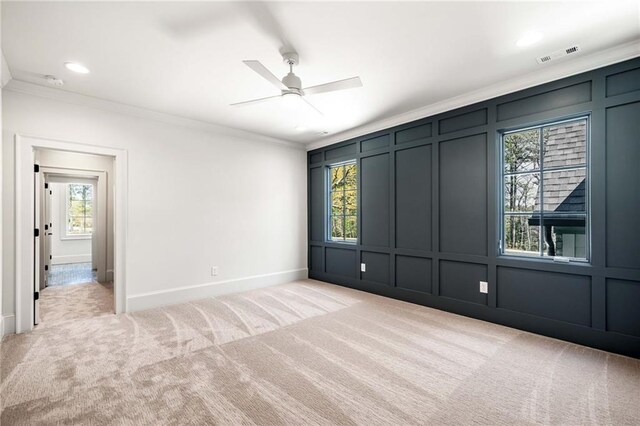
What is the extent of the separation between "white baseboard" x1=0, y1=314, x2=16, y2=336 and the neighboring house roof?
18.7 ft

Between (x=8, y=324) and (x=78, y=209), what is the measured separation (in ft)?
21.5

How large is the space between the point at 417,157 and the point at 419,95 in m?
0.88

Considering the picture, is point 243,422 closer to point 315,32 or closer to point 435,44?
point 315,32

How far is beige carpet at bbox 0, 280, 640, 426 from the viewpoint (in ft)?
6.09

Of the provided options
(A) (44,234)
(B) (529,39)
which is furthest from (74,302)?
(B) (529,39)

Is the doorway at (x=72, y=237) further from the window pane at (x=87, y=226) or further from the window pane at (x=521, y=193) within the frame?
the window pane at (x=521, y=193)

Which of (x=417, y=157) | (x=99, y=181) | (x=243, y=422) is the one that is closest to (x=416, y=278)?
(x=417, y=157)

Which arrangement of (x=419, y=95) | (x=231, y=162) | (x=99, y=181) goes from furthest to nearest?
(x=99, y=181)
(x=231, y=162)
(x=419, y=95)

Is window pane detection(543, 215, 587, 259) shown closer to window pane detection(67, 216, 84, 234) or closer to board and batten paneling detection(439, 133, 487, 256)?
board and batten paneling detection(439, 133, 487, 256)

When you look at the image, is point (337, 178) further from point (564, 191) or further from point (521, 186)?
point (564, 191)

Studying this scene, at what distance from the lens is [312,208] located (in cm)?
589

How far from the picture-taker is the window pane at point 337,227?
548 cm

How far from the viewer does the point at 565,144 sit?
3.05 metres

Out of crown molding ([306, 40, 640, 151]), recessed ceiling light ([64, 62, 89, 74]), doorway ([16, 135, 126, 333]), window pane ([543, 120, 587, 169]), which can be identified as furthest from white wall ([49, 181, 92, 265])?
window pane ([543, 120, 587, 169])
